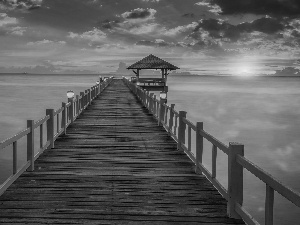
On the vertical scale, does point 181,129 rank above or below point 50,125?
below

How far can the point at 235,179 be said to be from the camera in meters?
5.95

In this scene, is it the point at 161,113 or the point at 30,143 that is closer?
the point at 30,143

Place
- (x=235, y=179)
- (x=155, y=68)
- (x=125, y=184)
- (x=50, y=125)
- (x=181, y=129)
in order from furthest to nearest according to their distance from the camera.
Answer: (x=155, y=68) < (x=181, y=129) < (x=50, y=125) < (x=125, y=184) < (x=235, y=179)

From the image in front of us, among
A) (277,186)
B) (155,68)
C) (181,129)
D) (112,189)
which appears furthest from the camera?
(155,68)

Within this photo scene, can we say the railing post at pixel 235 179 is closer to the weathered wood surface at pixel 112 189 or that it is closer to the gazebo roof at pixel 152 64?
the weathered wood surface at pixel 112 189

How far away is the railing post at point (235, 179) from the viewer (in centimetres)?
594

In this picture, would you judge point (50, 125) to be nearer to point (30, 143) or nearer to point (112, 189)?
point (30, 143)

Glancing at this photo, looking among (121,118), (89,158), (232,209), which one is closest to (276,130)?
(121,118)

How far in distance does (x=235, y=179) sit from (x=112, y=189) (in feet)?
8.41

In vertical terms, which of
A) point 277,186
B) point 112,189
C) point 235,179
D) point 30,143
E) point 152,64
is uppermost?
point 152,64

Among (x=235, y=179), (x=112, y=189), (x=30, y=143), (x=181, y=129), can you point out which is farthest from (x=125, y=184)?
(x=181, y=129)

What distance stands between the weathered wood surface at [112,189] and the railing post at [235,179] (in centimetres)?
25

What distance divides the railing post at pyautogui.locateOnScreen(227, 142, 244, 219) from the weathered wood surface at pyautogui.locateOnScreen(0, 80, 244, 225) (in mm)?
247

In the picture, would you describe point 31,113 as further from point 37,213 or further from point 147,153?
point 37,213
